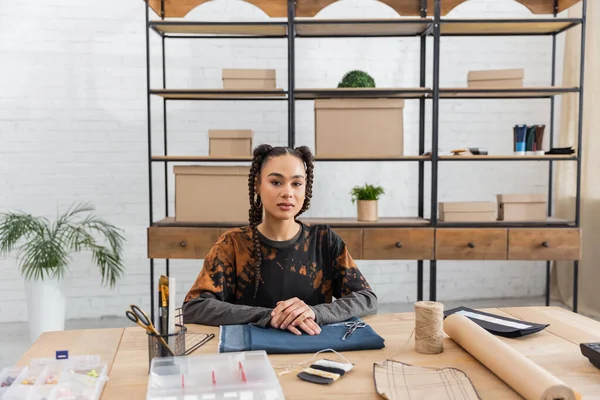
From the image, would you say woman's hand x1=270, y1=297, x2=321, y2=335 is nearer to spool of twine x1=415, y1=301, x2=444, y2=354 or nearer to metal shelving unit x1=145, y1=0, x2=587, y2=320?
spool of twine x1=415, y1=301, x2=444, y2=354

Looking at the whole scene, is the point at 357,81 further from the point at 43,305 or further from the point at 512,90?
the point at 43,305

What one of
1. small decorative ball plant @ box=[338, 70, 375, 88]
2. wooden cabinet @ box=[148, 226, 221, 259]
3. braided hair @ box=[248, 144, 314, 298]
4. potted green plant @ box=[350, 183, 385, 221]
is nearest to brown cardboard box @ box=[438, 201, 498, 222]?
potted green plant @ box=[350, 183, 385, 221]

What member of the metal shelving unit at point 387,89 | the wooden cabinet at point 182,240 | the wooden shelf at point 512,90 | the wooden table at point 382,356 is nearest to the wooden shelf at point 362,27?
Answer: the metal shelving unit at point 387,89

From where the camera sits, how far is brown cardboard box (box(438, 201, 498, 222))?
3.11 meters

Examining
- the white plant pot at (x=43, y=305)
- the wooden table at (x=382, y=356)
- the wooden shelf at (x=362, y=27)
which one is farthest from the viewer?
the white plant pot at (x=43, y=305)

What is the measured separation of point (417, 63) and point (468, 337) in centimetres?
311

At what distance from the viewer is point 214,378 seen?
3.17 feet

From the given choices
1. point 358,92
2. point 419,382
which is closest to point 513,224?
point 358,92

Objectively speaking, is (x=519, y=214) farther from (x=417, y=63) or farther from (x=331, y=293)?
(x=331, y=293)

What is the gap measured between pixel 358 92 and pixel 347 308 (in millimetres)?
1805

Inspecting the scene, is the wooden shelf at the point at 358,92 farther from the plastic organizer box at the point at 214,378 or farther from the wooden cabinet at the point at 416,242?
the plastic organizer box at the point at 214,378

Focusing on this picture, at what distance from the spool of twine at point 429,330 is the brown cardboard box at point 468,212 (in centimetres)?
194

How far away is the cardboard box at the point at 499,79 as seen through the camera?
311 centimetres

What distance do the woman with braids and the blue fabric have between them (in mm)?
216
